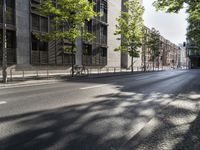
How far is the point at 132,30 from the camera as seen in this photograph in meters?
38.0

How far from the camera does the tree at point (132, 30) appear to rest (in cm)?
3722

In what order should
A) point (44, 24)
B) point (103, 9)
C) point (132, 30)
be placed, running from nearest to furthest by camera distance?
point (44, 24)
point (132, 30)
point (103, 9)

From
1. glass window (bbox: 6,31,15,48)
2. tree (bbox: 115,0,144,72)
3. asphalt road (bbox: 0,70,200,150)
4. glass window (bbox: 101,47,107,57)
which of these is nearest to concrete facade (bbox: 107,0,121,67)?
glass window (bbox: 101,47,107,57)

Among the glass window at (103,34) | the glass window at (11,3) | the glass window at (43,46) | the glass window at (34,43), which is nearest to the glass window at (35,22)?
the glass window at (34,43)

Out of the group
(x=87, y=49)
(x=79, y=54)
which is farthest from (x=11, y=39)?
(x=87, y=49)

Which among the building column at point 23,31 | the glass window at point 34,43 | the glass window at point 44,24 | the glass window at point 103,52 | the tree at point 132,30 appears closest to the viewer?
the building column at point 23,31

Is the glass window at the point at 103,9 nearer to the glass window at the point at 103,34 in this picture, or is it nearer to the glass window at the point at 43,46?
the glass window at the point at 103,34

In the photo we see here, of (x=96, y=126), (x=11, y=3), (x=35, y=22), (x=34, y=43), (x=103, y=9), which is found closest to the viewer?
(x=96, y=126)

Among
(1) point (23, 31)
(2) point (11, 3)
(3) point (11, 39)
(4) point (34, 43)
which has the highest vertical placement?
(2) point (11, 3)

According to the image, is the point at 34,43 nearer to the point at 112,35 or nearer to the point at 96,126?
the point at 96,126

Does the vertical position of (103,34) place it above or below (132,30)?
below

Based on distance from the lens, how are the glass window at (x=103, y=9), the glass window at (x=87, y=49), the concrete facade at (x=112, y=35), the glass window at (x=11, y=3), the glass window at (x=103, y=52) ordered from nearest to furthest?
the glass window at (x=11, y=3)
the glass window at (x=87, y=49)
the glass window at (x=103, y=9)
the glass window at (x=103, y=52)
the concrete facade at (x=112, y=35)

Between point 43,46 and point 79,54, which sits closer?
point 43,46

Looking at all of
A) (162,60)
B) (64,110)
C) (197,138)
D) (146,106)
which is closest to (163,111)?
(146,106)
